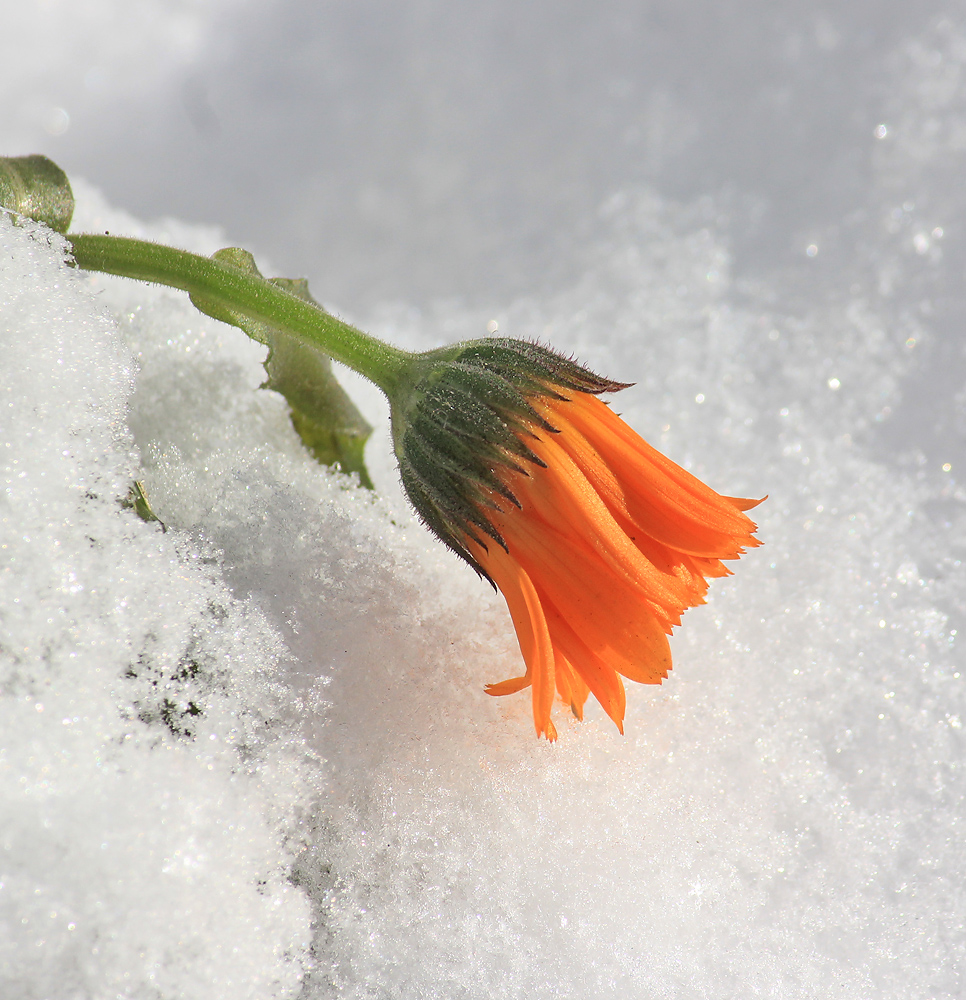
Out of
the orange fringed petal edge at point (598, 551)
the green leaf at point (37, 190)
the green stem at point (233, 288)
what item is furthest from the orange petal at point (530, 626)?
the green leaf at point (37, 190)

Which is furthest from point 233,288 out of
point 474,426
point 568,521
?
point 568,521

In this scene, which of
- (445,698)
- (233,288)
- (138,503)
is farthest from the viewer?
(233,288)

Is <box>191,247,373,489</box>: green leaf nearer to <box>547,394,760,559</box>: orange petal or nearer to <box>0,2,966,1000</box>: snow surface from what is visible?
<box>0,2,966,1000</box>: snow surface

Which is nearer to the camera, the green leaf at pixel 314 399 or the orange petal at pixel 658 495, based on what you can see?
the orange petal at pixel 658 495

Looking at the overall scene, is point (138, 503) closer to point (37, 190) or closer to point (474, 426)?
point (474, 426)

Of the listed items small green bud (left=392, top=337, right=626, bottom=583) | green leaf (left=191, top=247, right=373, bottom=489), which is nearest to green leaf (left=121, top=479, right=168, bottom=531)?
small green bud (left=392, top=337, right=626, bottom=583)

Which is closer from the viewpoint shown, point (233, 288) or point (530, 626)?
point (530, 626)

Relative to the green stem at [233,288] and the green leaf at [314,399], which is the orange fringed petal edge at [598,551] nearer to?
the green stem at [233,288]

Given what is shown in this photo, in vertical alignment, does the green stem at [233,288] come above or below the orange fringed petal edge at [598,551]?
above
